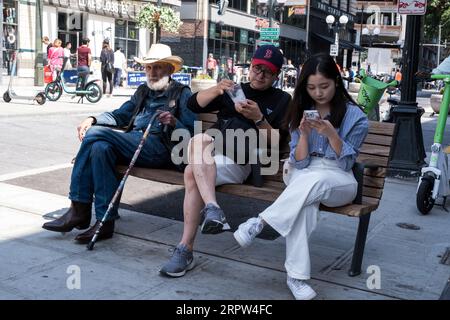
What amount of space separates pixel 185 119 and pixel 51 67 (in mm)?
14055

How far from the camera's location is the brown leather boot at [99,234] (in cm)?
412

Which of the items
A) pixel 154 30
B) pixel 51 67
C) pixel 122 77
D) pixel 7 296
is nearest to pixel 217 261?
pixel 7 296

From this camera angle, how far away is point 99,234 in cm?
418

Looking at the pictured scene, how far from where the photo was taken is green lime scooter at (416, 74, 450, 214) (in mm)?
5449

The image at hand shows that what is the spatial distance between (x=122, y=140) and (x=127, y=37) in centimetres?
2830

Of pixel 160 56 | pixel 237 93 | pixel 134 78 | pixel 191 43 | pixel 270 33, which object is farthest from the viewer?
pixel 191 43

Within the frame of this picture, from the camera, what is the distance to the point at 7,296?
3.18 metres

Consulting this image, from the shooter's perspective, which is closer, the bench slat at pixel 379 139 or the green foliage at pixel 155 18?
the bench slat at pixel 379 139

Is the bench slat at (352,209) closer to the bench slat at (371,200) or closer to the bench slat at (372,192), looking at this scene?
the bench slat at (371,200)

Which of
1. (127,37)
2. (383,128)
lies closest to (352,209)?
(383,128)

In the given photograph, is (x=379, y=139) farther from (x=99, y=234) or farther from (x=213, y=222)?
(x=99, y=234)

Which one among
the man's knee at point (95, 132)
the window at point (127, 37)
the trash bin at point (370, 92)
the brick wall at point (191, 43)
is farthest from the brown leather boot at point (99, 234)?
the brick wall at point (191, 43)

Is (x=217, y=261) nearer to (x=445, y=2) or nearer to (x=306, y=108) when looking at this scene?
(x=306, y=108)

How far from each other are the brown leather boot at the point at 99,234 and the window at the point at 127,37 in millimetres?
27218
